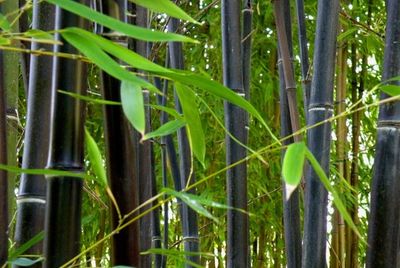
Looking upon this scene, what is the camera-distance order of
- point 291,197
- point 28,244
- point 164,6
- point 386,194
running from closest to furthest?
1. point 164,6
2. point 28,244
3. point 386,194
4. point 291,197

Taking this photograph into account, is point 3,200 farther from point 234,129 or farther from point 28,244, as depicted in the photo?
point 234,129

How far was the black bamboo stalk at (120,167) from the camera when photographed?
2.55 ft

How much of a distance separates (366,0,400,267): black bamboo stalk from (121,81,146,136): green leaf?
756mm

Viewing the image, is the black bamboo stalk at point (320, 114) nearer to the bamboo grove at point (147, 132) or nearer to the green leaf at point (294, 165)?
the bamboo grove at point (147, 132)

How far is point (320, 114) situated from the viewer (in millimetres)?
1400

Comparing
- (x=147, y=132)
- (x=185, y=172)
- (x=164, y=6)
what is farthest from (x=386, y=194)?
(x=185, y=172)

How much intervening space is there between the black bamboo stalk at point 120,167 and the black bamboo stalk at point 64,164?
0.13 ft

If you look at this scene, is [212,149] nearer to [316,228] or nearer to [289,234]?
[289,234]

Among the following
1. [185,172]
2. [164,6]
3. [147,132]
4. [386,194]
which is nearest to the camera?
[164,6]

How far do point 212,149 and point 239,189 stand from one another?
159 cm

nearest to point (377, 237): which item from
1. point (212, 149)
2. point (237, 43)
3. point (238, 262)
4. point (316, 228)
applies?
point (316, 228)

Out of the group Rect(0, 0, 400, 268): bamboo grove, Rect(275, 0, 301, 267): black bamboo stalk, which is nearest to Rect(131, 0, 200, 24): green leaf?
Rect(0, 0, 400, 268): bamboo grove

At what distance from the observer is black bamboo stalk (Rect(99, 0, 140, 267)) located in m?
0.78

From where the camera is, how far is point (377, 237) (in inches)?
51.6
